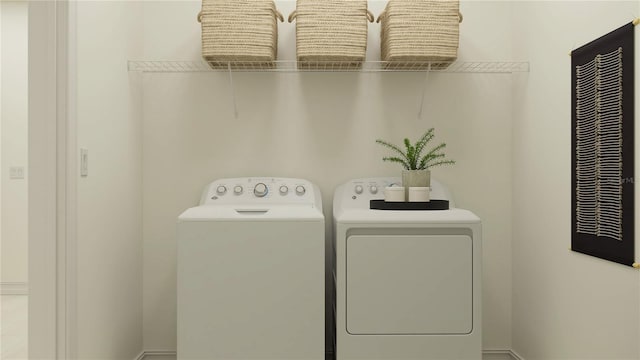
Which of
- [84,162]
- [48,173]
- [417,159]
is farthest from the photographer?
[417,159]

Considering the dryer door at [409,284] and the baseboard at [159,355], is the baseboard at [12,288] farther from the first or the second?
the dryer door at [409,284]

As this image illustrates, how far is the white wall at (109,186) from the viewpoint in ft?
5.63

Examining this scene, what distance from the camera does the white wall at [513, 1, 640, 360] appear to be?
1.57 meters

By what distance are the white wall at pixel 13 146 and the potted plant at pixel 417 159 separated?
306 centimetres

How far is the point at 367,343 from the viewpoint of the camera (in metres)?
1.82

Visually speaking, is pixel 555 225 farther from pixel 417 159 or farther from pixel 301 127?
pixel 301 127

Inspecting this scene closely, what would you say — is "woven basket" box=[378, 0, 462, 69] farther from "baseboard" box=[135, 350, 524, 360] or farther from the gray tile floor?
the gray tile floor

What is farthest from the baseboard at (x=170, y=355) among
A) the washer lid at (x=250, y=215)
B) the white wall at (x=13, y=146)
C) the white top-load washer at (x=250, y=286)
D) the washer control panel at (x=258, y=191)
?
the white wall at (x=13, y=146)

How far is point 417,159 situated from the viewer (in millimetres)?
2225

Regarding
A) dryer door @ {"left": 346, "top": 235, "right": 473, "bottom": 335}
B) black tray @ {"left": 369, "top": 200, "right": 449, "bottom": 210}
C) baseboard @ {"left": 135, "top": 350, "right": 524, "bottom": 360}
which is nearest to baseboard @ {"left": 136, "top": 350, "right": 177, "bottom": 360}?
baseboard @ {"left": 135, "top": 350, "right": 524, "bottom": 360}

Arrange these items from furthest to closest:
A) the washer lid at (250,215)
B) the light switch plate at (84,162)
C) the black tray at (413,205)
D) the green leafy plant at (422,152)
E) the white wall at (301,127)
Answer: the white wall at (301,127) → the green leafy plant at (422,152) → the black tray at (413,205) → the washer lid at (250,215) → the light switch plate at (84,162)

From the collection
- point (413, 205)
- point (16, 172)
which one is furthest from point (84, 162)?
point (16, 172)

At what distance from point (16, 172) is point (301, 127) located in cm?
272

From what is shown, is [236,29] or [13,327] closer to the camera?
[236,29]
